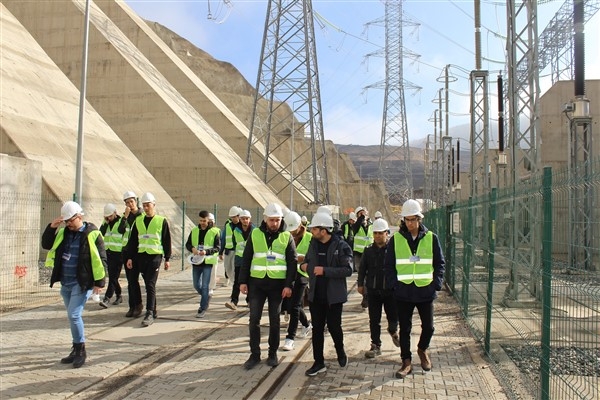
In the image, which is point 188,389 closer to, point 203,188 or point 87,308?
point 87,308

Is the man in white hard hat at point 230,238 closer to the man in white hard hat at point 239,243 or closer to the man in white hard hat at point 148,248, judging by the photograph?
the man in white hard hat at point 239,243

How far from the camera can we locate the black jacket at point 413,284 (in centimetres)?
599

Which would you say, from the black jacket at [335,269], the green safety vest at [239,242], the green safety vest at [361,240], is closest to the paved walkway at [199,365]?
the black jacket at [335,269]

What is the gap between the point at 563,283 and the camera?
164 inches

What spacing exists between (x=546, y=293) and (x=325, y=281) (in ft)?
8.15

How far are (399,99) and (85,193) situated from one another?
Result: 4860cm

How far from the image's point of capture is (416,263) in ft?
→ 19.8

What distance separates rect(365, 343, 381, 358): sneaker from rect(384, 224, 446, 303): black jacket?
1.24 meters

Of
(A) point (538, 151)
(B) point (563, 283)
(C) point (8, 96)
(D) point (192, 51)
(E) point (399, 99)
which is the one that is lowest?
(B) point (563, 283)

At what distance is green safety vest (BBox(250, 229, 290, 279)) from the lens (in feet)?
21.1

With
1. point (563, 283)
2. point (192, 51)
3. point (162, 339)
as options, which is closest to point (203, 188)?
point (162, 339)

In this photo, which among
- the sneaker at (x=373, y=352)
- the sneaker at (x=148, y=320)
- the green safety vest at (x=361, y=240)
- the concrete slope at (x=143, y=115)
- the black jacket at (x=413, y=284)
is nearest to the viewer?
the black jacket at (x=413, y=284)

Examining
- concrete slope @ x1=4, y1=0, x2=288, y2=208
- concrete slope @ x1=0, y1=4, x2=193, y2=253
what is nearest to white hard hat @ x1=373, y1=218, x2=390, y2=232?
concrete slope @ x1=0, y1=4, x2=193, y2=253

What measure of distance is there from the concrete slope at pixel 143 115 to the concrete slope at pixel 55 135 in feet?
23.7
